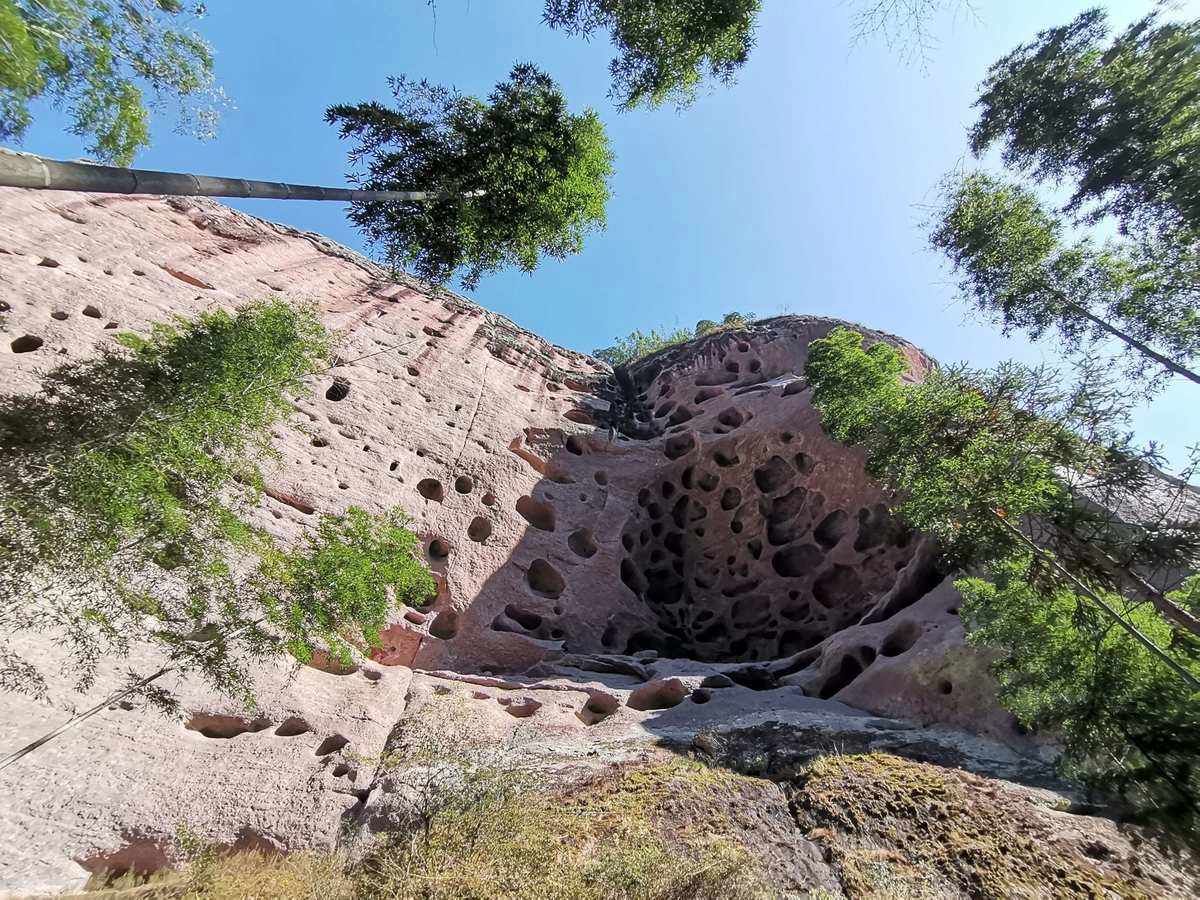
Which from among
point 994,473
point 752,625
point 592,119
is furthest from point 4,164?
point 752,625

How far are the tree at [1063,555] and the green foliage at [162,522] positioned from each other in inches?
232

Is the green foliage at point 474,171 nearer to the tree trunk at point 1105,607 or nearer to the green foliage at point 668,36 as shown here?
the green foliage at point 668,36

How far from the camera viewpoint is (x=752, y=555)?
496 inches

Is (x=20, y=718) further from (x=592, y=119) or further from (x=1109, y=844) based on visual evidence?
(x=592, y=119)

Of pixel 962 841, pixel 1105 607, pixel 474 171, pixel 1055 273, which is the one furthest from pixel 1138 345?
pixel 474 171

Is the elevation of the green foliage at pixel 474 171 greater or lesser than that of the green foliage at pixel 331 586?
greater

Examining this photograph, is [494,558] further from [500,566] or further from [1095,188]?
[1095,188]

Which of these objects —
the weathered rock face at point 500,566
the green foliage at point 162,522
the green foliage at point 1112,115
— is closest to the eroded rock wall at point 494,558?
the weathered rock face at point 500,566

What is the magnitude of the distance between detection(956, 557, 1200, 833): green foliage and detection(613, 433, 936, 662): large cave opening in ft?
13.2

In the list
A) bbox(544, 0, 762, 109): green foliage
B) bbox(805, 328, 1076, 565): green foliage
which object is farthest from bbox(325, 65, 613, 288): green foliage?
bbox(805, 328, 1076, 565): green foliage

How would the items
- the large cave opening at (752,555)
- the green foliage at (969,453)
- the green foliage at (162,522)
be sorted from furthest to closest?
1. the large cave opening at (752,555)
2. the green foliage at (969,453)
3. the green foliage at (162,522)

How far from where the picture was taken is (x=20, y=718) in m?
4.42

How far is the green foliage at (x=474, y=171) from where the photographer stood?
301 inches

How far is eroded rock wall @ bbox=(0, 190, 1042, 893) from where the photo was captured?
486cm
